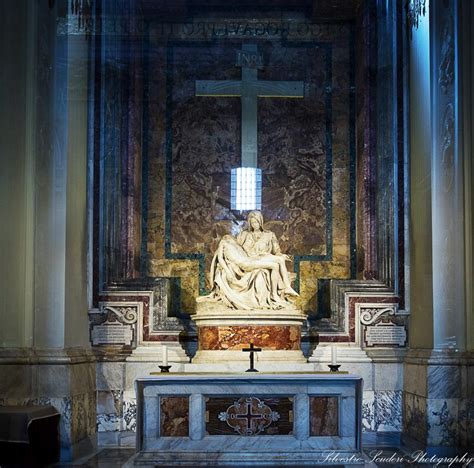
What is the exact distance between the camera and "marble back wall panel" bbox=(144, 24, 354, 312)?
43.0 feet

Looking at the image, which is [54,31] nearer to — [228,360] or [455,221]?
[228,360]

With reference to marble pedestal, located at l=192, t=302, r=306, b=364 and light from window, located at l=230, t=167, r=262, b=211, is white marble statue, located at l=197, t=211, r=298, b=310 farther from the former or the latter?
light from window, located at l=230, t=167, r=262, b=211

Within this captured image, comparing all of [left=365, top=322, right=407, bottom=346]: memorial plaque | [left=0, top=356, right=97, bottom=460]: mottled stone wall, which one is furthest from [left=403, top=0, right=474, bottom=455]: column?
[left=0, top=356, right=97, bottom=460]: mottled stone wall

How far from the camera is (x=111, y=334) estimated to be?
12148mm

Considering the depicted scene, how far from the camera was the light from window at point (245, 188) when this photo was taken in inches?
520

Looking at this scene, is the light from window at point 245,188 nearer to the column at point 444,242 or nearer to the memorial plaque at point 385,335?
the memorial plaque at point 385,335

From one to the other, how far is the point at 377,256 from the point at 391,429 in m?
2.24

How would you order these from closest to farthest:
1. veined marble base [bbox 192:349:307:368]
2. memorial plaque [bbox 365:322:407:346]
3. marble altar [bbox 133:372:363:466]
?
marble altar [bbox 133:372:363:466], veined marble base [bbox 192:349:307:368], memorial plaque [bbox 365:322:407:346]

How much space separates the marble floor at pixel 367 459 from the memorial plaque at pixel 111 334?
4.50 feet

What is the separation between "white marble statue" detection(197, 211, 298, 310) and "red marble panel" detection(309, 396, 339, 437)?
1.85 meters

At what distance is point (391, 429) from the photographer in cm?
1188

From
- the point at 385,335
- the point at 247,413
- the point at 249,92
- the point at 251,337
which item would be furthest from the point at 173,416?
the point at 249,92

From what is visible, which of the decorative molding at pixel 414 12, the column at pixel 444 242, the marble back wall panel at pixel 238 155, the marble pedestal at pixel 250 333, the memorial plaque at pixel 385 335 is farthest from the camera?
the marble back wall panel at pixel 238 155

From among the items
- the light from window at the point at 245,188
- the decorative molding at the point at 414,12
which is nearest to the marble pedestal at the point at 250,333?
the light from window at the point at 245,188
